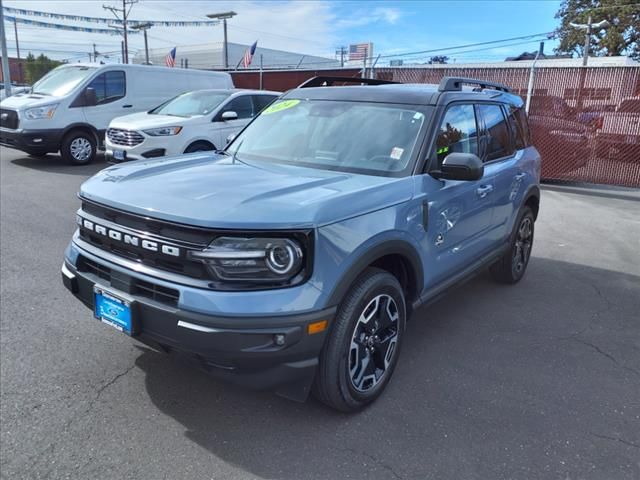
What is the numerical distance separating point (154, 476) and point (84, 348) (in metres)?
1.46

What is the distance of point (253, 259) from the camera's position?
94.7 inches

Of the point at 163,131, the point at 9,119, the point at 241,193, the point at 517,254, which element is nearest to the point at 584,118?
the point at 517,254

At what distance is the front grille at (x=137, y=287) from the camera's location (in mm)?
2498

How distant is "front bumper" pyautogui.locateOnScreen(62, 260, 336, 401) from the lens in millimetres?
2346

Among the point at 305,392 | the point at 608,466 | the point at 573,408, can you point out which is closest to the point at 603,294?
the point at 573,408

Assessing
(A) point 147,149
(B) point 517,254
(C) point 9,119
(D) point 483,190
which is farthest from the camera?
(C) point 9,119

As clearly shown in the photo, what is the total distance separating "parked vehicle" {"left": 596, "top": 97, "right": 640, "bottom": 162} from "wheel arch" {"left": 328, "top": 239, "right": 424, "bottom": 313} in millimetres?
9072

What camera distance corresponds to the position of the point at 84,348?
3.59 m

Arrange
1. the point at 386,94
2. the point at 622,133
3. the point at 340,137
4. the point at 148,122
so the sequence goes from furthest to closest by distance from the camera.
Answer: the point at 622,133 < the point at 148,122 < the point at 386,94 < the point at 340,137

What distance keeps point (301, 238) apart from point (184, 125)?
741cm

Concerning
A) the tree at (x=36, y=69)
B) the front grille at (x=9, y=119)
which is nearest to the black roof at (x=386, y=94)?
the front grille at (x=9, y=119)

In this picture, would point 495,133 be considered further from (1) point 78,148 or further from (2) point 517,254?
(1) point 78,148

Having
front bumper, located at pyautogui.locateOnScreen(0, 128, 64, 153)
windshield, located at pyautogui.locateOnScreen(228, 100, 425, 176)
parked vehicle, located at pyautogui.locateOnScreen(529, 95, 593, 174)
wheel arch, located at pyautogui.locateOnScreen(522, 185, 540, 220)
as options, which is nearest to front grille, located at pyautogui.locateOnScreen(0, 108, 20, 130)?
front bumper, located at pyautogui.locateOnScreen(0, 128, 64, 153)

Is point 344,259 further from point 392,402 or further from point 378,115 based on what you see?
point 378,115
